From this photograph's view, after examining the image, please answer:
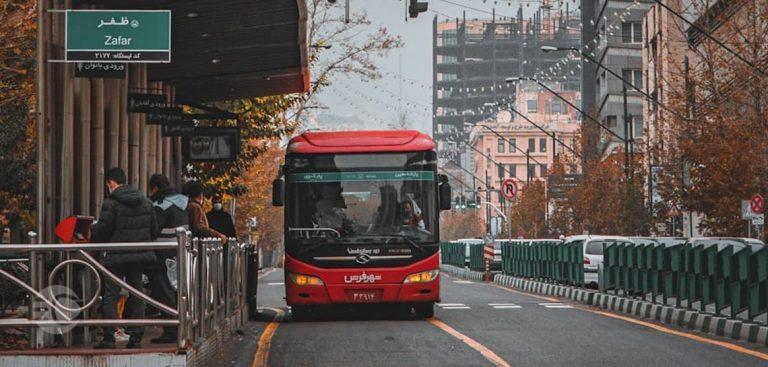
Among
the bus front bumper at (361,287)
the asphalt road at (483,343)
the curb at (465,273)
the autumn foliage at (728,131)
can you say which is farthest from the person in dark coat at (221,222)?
the curb at (465,273)

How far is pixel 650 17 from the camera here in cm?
8338

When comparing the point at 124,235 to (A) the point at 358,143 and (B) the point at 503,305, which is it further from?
(B) the point at 503,305

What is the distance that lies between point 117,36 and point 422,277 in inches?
270

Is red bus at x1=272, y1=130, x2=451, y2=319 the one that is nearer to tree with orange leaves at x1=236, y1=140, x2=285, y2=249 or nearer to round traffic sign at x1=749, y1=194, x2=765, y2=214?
round traffic sign at x1=749, y1=194, x2=765, y2=214

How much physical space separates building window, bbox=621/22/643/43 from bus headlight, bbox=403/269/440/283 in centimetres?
8565

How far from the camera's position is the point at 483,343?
17.2 m

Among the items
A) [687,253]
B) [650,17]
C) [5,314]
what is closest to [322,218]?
[687,253]

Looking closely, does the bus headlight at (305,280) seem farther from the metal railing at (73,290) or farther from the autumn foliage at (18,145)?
the autumn foliage at (18,145)

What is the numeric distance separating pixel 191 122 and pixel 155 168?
243 centimetres

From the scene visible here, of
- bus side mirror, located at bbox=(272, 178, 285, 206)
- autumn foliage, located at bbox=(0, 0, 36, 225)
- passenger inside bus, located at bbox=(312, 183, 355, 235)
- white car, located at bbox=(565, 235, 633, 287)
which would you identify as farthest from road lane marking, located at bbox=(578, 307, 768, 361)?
autumn foliage, located at bbox=(0, 0, 36, 225)

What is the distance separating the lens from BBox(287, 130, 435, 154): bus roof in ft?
76.3

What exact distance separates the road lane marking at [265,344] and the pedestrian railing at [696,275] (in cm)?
609

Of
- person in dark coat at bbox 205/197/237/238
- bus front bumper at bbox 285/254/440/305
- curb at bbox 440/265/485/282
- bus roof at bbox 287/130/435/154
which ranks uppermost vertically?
bus roof at bbox 287/130/435/154

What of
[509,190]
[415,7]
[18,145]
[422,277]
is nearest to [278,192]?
[422,277]
